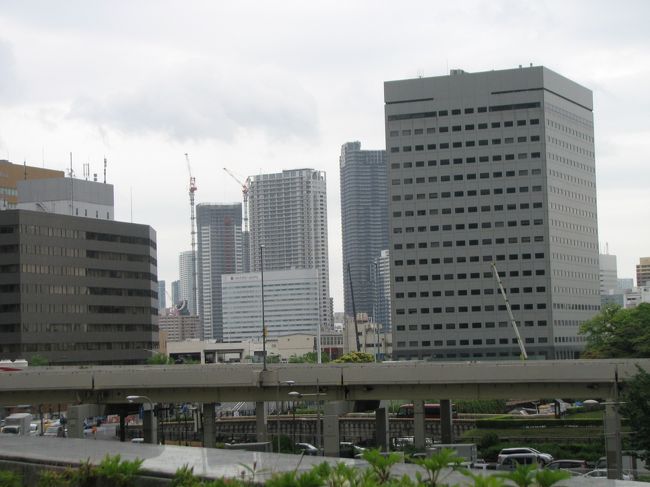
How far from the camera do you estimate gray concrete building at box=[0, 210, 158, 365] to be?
571 ft

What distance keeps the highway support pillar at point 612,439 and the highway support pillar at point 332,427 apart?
71.4 feet

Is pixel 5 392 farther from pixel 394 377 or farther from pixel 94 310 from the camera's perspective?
pixel 94 310

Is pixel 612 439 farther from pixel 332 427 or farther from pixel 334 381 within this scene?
pixel 334 381

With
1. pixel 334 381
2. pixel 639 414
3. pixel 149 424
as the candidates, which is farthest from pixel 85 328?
pixel 639 414

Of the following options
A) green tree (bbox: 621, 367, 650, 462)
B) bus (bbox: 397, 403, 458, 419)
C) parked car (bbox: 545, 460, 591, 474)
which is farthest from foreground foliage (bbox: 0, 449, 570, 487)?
bus (bbox: 397, 403, 458, 419)

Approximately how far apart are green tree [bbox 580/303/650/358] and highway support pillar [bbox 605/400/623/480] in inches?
2663

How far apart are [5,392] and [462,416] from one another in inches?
2370

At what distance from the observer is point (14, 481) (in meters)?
23.5

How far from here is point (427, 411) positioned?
133625 mm

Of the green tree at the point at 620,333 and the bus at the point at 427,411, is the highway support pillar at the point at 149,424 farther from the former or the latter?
the green tree at the point at 620,333

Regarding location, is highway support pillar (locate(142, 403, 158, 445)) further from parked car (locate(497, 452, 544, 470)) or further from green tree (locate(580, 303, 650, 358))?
green tree (locate(580, 303, 650, 358))

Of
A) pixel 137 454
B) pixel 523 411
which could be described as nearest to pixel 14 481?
pixel 137 454

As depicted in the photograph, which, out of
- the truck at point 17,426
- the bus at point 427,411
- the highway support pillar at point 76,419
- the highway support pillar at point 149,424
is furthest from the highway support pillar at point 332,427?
the bus at point 427,411

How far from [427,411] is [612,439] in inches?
2455
